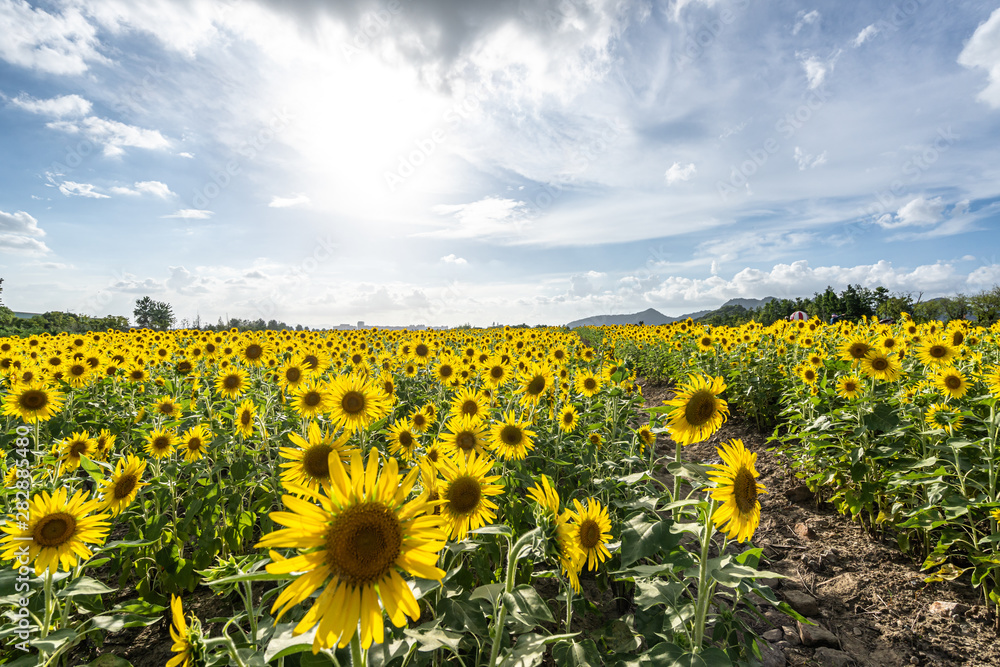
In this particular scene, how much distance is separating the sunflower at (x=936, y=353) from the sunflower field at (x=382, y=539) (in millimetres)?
4350

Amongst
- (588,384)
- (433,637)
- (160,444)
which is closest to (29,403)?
(160,444)

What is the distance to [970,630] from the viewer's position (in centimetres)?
394

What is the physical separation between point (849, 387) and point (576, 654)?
6.22 metres

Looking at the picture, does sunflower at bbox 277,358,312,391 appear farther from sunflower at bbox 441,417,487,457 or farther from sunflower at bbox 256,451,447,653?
sunflower at bbox 256,451,447,653

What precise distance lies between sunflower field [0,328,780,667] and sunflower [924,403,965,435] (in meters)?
2.63

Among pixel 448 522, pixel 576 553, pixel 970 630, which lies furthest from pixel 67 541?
pixel 970 630

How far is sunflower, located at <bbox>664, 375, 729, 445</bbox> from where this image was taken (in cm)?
304

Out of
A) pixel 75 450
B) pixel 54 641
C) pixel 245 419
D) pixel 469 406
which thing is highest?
pixel 469 406

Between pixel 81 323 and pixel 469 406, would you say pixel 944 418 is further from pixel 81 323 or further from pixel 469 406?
pixel 81 323

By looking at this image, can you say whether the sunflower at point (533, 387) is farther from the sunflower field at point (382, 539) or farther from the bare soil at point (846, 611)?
the bare soil at point (846, 611)

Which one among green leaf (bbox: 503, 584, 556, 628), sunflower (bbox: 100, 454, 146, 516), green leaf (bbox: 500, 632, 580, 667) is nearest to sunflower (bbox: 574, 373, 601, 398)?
green leaf (bbox: 503, 584, 556, 628)

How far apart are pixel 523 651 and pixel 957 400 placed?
21.9 feet

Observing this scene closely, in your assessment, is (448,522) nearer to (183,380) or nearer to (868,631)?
(868,631)

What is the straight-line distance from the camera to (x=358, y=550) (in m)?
1.49
